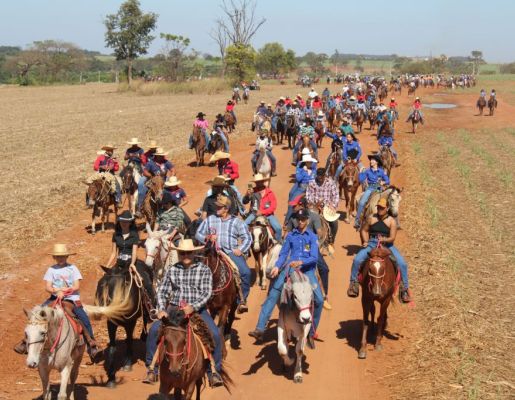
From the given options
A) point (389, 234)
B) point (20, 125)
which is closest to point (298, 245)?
point (389, 234)

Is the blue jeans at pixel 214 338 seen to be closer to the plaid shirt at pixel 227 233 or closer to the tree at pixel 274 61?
the plaid shirt at pixel 227 233

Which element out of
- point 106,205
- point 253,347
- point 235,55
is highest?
point 235,55

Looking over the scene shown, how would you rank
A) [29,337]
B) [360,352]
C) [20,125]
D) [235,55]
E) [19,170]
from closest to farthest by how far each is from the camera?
1. [29,337]
2. [360,352]
3. [19,170]
4. [20,125]
5. [235,55]

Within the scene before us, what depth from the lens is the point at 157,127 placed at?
1686 inches

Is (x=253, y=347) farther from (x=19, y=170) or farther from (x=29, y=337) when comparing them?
(x=19, y=170)

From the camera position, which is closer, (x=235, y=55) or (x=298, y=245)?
(x=298, y=245)

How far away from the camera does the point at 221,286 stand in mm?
10453

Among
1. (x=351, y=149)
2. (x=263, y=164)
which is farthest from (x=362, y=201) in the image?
(x=263, y=164)

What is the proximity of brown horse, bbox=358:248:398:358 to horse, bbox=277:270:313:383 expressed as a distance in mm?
Result: 1428

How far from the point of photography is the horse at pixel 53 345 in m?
7.82

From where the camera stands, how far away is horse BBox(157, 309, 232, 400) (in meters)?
7.69

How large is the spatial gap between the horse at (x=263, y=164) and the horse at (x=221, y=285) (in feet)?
35.0

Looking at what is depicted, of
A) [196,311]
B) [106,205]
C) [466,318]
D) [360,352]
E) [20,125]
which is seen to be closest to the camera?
[196,311]

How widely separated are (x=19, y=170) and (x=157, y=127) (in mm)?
15173
